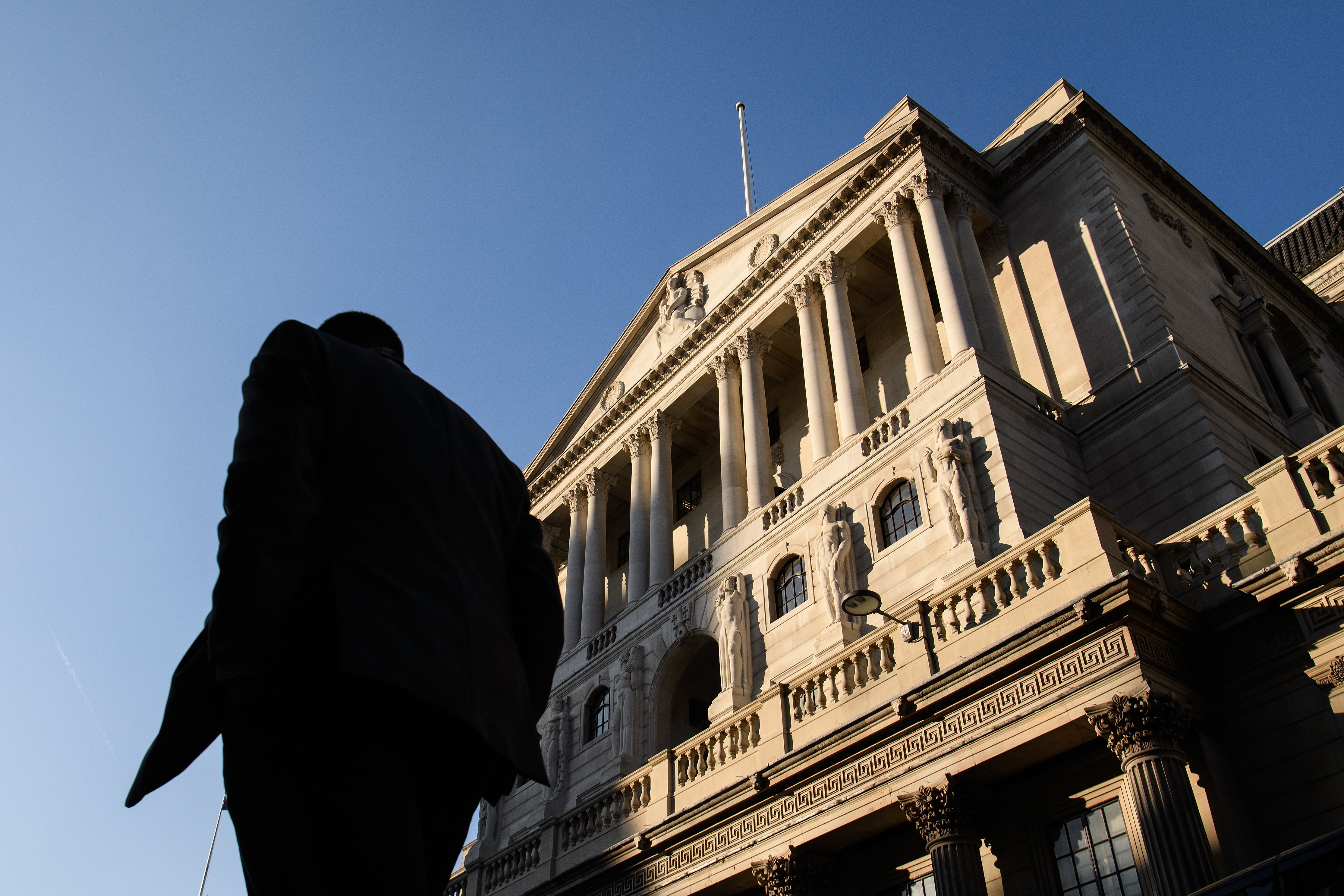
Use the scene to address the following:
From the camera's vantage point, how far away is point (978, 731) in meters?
15.4

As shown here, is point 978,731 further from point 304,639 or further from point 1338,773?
point 304,639

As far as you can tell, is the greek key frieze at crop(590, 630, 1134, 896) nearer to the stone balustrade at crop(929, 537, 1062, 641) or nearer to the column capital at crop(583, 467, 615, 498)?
the stone balustrade at crop(929, 537, 1062, 641)

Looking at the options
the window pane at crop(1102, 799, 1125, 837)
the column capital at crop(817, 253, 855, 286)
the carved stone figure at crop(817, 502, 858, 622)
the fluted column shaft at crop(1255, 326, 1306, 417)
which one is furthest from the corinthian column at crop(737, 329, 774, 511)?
the window pane at crop(1102, 799, 1125, 837)

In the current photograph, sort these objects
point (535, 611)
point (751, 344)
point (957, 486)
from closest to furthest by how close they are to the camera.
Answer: point (535, 611)
point (957, 486)
point (751, 344)

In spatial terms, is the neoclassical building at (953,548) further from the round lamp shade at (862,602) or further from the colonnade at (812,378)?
the round lamp shade at (862,602)

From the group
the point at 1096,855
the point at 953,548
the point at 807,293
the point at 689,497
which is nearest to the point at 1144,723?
the point at 1096,855

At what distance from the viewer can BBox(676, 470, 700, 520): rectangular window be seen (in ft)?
124

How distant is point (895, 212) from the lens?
1206 inches

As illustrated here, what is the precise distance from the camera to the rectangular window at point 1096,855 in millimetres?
14492

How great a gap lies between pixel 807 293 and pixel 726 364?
3.84 meters

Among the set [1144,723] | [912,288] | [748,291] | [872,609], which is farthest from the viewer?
[748,291]

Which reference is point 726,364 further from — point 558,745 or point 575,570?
point 558,745

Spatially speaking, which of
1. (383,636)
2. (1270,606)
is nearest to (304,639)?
(383,636)

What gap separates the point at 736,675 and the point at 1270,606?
42.8ft
